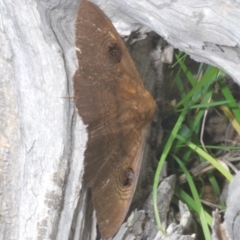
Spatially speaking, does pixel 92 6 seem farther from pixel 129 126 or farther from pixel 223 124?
pixel 223 124

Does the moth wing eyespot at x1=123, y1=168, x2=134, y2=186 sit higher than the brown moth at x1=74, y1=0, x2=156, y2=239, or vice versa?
the brown moth at x1=74, y1=0, x2=156, y2=239

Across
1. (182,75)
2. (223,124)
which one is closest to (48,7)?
(182,75)

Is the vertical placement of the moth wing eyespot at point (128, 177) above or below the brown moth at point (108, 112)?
below

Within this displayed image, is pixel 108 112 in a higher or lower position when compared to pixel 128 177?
higher

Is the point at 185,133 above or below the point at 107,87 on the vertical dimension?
below
